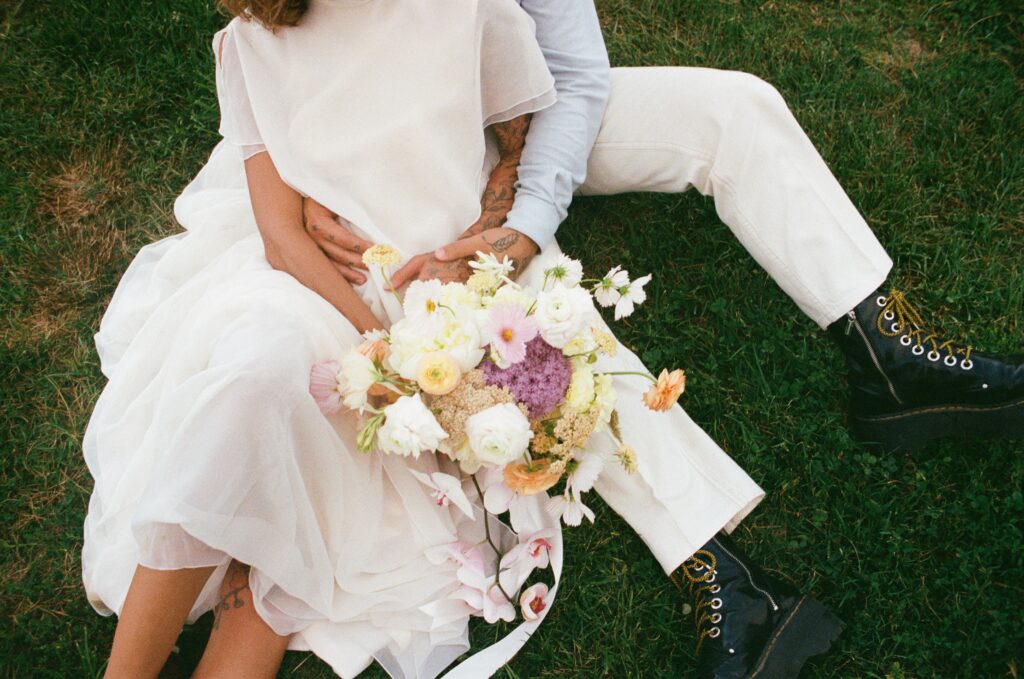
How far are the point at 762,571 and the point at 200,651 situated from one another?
6.28 feet

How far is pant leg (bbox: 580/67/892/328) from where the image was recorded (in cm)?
245

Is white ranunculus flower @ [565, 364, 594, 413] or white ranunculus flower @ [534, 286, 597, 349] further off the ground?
white ranunculus flower @ [534, 286, 597, 349]

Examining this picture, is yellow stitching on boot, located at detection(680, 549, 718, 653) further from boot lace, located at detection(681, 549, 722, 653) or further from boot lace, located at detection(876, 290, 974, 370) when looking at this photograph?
boot lace, located at detection(876, 290, 974, 370)

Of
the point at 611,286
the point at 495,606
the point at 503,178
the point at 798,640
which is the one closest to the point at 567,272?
the point at 611,286

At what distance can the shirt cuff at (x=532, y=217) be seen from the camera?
94.3 inches

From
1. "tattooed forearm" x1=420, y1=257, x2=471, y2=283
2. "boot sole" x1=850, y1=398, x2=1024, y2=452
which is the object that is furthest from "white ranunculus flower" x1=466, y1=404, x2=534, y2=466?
"boot sole" x1=850, y1=398, x2=1024, y2=452

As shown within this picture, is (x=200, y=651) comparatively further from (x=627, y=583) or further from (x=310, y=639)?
(x=627, y=583)

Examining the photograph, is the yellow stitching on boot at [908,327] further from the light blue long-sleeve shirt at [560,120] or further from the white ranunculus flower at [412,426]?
the white ranunculus flower at [412,426]

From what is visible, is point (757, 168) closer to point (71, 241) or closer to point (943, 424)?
point (943, 424)

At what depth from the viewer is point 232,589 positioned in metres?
2.36

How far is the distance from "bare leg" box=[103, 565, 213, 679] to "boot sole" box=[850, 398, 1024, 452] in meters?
2.29

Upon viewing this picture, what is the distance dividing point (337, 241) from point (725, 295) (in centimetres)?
158

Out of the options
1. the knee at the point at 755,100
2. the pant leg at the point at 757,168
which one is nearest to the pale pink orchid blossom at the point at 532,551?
the pant leg at the point at 757,168

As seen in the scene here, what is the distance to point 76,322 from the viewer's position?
125 inches
